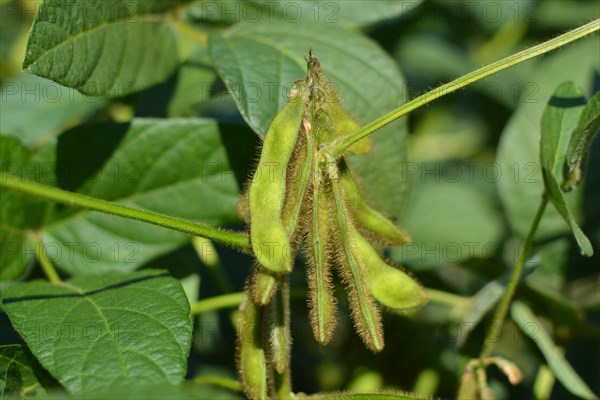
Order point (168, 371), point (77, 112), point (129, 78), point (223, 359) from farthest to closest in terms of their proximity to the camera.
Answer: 1. point (223, 359)
2. point (77, 112)
3. point (129, 78)
4. point (168, 371)

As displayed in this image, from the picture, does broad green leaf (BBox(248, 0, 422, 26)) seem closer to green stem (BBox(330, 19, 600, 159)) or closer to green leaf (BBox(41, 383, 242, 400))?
green stem (BBox(330, 19, 600, 159))

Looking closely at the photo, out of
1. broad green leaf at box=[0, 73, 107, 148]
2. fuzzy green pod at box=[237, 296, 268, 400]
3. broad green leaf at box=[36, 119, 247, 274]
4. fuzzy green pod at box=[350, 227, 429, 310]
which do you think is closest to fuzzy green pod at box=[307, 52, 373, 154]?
fuzzy green pod at box=[350, 227, 429, 310]

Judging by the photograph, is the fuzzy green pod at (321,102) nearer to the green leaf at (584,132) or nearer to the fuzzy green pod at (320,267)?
the fuzzy green pod at (320,267)

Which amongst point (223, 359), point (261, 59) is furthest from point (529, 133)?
point (223, 359)

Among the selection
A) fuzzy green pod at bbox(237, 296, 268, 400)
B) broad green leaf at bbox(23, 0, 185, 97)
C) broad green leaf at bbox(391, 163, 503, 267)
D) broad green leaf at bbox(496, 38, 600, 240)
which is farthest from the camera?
broad green leaf at bbox(391, 163, 503, 267)

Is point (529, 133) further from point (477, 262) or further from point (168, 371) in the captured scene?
point (168, 371)

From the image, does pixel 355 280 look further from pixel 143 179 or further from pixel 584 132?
pixel 143 179

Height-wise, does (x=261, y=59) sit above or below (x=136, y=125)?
above
